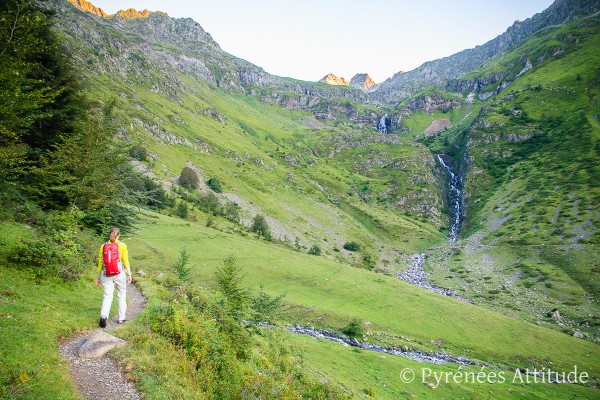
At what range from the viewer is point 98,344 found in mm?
10359

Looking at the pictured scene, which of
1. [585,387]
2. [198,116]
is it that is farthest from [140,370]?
[198,116]

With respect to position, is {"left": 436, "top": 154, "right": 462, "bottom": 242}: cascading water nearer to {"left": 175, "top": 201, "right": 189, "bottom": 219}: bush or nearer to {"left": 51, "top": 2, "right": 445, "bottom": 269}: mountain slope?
{"left": 51, "top": 2, "right": 445, "bottom": 269}: mountain slope

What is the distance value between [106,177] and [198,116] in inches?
7145

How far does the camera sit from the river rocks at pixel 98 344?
1001 centimetres

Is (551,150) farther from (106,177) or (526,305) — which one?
(106,177)

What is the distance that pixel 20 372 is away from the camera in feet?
25.3

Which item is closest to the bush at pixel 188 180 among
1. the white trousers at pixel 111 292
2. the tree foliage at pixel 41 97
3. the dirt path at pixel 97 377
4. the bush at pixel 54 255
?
the tree foliage at pixel 41 97

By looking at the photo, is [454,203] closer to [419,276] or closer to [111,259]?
[419,276]

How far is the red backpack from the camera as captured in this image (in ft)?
39.7

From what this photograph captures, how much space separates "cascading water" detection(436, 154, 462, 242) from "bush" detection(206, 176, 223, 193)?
93.0 meters

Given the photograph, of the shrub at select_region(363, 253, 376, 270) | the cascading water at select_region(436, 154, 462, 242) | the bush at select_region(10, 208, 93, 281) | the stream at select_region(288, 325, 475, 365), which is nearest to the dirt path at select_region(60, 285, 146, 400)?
the bush at select_region(10, 208, 93, 281)

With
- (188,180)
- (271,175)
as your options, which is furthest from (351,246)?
(271,175)

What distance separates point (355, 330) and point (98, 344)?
29989mm

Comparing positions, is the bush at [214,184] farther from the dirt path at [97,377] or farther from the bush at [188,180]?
the dirt path at [97,377]
